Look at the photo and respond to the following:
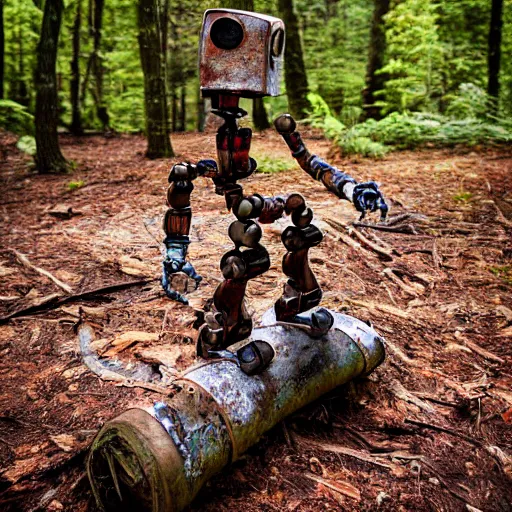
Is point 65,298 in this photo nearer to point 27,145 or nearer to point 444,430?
point 444,430

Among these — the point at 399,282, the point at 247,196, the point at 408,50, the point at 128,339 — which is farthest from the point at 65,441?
the point at 408,50

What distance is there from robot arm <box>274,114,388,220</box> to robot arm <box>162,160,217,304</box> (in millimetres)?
520

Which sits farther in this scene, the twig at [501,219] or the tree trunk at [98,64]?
the tree trunk at [98,64]

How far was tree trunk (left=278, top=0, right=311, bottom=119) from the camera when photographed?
1207cm

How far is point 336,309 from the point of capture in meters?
3.78

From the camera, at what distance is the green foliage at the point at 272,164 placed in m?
8.23

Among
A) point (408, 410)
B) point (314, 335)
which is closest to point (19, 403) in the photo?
Answer: point (314, 335)

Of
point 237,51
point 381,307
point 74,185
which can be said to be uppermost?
point 237,51

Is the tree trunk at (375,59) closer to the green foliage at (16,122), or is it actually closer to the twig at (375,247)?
the twig at (375,247)

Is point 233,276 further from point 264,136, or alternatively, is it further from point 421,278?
point 264,136

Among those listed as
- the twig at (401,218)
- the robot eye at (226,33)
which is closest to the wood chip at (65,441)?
the robot eye at (226,33)

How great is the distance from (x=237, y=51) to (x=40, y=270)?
10.1 feet

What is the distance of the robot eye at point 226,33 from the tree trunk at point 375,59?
9674 mm

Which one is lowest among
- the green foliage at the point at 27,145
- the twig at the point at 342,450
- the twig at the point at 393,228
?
the twig at the point at 342,450
